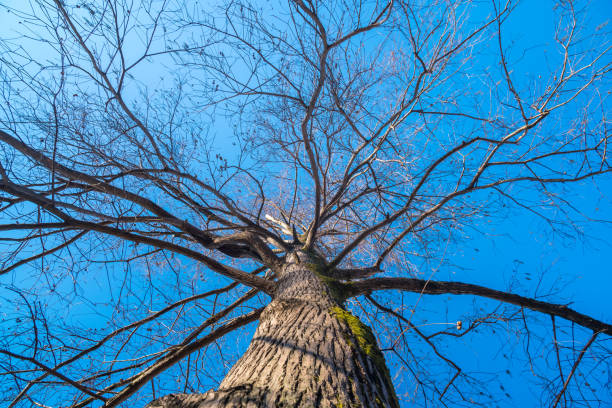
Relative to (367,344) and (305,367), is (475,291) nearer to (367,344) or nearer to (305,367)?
(367,344)

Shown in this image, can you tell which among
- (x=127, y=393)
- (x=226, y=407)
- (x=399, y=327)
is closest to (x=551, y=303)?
(x=399, y=327)

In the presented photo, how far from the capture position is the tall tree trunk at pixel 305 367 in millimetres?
978

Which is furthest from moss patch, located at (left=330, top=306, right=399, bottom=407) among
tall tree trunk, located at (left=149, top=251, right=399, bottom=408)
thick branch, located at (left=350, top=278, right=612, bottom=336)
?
thick branch, located at (left=350, top=278, right=612, bottom=336)

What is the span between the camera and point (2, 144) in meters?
2.11

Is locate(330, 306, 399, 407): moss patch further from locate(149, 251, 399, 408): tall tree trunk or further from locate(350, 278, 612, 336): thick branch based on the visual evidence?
locate(350, 278, 612, 336): thick branch

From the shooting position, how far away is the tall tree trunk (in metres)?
0.98

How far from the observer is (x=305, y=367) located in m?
1.19

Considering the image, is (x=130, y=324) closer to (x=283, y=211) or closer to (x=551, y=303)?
(x=283, y=211)

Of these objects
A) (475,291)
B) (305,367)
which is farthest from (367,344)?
(475,291)

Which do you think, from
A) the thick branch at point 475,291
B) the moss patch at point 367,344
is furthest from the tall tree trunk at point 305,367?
the thick branch at point 475,291

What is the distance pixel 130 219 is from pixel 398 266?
3.36 metres

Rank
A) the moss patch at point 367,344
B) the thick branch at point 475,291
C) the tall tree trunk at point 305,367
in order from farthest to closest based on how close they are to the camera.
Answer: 1. the thick branch at point 475,291
2. the moss patch at point 367,344
3. the tall tree trunk at point 305,367

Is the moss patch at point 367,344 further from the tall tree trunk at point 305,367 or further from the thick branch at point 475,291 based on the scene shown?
the thick branch at point 475,291

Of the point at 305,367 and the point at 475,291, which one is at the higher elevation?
the point at 475,291
